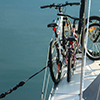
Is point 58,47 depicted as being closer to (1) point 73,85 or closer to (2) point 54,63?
(2) point 54,63

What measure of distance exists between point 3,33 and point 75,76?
43.8ft

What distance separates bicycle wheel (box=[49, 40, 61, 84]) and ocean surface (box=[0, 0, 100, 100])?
5.90 metres

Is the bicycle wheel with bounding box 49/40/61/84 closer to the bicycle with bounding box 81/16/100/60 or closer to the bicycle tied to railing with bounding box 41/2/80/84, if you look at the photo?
the bicycle tied to railing with bounding box 41/2/80/84

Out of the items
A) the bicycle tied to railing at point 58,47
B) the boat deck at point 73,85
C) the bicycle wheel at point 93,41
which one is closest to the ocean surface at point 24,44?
the bicycle wheel at point 93,41

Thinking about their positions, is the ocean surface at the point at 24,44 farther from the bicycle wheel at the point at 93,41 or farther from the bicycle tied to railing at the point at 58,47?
the bicycle tied to railing at the point at 58,47

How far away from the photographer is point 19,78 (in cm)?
1222

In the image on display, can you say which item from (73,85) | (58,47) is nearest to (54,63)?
(58,47)

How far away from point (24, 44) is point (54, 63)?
1141 cm

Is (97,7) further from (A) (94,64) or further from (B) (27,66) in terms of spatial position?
(A) (94,64)

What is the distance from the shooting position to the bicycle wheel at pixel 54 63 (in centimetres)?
439

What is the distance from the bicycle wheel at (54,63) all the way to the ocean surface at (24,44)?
590 cm

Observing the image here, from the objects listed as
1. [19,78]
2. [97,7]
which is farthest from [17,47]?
[97,7]

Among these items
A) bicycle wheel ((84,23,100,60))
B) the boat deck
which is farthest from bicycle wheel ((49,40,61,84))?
bicycle wheel ((84,23,100,60))

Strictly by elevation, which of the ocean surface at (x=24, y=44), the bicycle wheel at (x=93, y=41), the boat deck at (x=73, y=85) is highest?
the bicycle wheel at (x=93, y=41)
